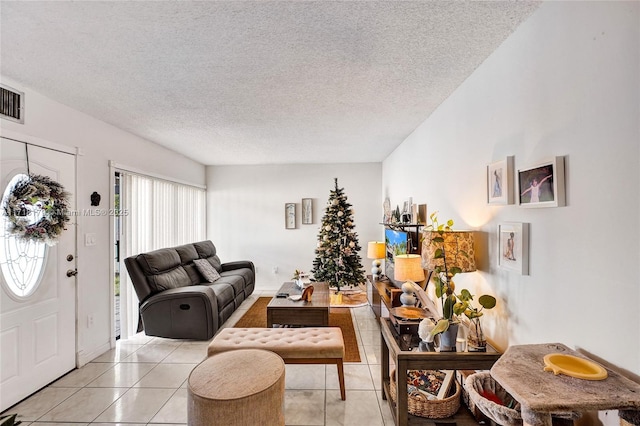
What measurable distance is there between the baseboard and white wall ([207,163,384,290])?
9.92ft

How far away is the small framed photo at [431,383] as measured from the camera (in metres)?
2.14

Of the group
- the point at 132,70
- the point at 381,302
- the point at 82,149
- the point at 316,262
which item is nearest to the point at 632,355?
the point at 381,302

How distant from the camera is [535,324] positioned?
5.21ft

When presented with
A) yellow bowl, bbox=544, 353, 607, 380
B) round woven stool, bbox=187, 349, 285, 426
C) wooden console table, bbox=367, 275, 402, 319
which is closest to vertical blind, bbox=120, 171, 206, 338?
round woven stool, bbox=187, 349, 285, 426

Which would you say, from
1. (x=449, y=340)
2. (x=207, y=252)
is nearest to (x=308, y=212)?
(x=207, y=252)

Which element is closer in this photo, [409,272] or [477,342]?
[477,342]

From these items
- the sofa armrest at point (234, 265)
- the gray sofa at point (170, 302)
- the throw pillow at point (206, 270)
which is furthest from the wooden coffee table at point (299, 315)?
the sofa armrest at point (234, 265)

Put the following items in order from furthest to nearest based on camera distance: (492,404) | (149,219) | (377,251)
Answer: (377,251)
(149,219)
(492,404)

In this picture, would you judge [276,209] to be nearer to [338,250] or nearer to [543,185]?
[338,250]

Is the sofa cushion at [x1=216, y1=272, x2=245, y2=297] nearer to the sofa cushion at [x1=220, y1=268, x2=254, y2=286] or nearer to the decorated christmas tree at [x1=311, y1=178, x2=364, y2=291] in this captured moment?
the sofa cushion at [x1=220, y1=268, x2=254, y2=286]

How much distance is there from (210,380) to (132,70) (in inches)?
87.4

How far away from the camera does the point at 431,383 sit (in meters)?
2.30

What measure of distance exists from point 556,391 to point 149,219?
4.60 meters

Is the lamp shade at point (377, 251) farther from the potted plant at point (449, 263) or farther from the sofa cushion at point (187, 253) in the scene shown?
the sofa cushion at point (187, 253)
